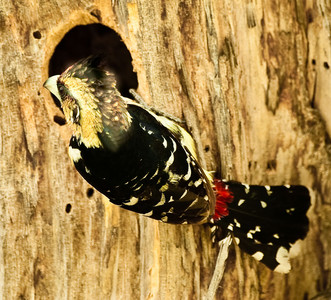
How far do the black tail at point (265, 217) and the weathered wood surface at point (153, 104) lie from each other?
0.11 meters

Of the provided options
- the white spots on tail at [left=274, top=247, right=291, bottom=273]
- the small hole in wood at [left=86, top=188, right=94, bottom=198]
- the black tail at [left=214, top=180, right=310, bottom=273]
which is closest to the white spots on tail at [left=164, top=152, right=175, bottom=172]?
the black tail at [left=214, top=180, right=310, bottom=273]

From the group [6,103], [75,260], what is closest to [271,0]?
[6,103]

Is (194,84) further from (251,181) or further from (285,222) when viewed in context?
(285,222)

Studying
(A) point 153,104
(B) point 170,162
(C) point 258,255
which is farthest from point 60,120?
(C) point 258,255

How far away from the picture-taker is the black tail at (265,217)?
8.94ft

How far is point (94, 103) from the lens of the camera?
245 cm

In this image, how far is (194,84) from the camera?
2682mm

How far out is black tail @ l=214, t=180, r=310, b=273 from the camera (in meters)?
2.72

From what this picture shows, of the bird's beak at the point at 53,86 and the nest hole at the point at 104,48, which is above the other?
the nest hole at the point at 104,48

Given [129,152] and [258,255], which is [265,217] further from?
[129,152]

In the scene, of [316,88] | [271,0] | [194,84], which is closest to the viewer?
[194,84]

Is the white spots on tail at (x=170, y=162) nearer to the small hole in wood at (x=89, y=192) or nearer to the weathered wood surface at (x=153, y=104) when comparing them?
the weathered wood surface at (x=153, y=104)

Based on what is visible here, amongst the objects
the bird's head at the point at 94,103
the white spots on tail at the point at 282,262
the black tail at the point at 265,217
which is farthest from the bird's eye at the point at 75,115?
the white spots on tail at the point at 282,262

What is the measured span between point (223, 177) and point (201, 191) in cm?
29
